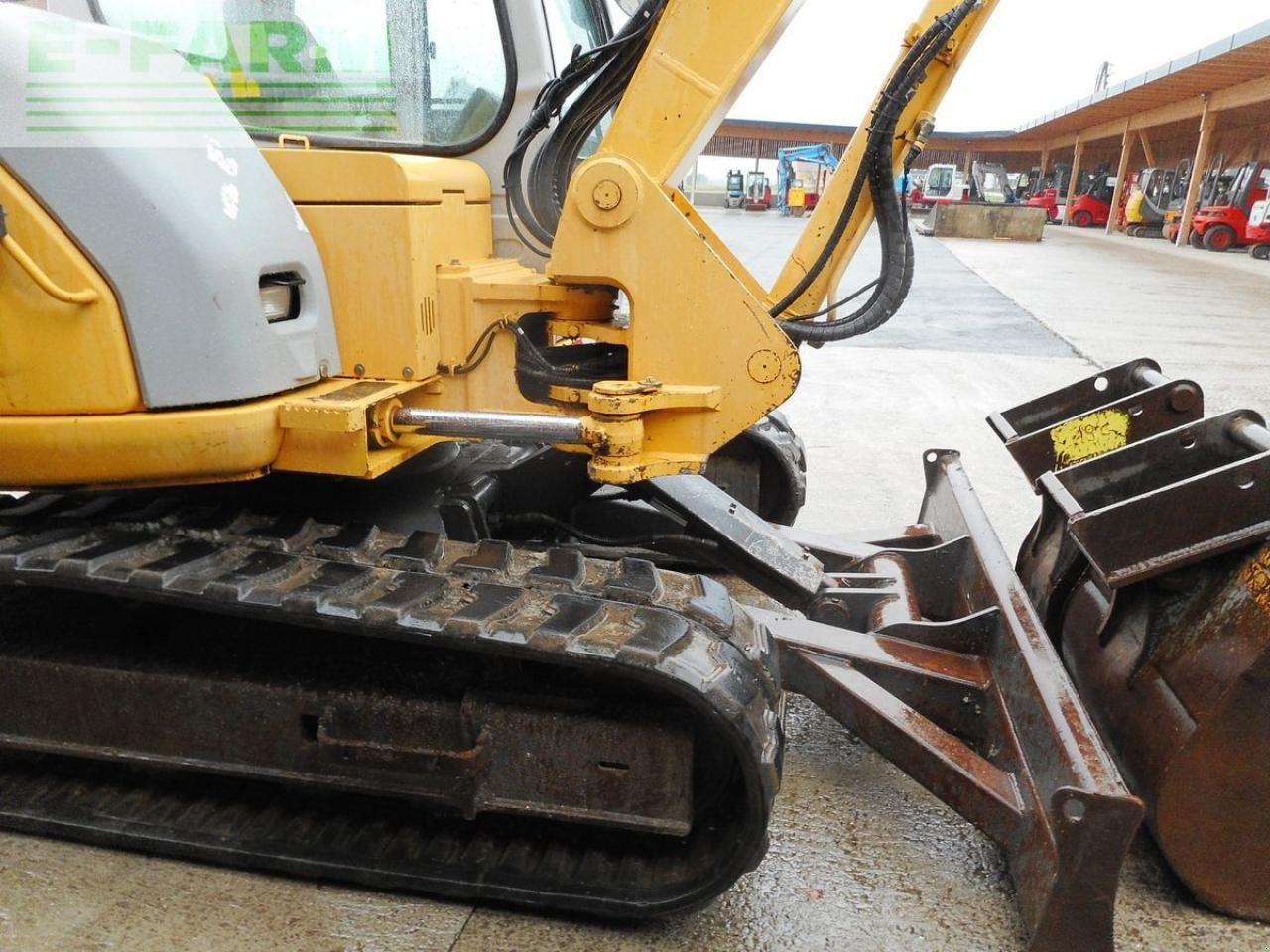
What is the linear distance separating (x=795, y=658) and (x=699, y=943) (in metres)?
0.64

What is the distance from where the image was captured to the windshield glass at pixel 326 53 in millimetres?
2213

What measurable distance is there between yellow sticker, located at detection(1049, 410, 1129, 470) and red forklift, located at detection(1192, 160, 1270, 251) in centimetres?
2157

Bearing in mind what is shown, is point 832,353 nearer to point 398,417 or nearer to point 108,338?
point 398,417

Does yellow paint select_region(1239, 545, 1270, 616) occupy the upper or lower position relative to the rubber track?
upper

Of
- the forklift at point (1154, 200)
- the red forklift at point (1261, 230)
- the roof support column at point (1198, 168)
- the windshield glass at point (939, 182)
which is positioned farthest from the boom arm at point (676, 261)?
the windshield glass at point (939, 182)

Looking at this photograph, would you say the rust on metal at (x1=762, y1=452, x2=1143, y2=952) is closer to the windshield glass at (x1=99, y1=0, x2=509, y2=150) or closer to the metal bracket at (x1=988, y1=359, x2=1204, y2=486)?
the metal bracket at (x1=988, y1=359, x2=1204, y2=486)

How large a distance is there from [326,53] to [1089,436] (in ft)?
7.28

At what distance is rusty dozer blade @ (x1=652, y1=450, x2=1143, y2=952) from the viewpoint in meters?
1.59

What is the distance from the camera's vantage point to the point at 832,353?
797 cm

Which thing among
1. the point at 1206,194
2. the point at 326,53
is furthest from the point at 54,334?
the point at 1206,194

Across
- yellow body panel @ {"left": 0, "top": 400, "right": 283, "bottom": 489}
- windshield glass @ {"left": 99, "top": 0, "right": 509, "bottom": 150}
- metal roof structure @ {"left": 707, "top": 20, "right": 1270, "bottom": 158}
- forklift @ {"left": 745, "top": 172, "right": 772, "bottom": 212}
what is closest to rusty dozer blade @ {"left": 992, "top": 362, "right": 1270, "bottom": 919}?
yellow body panel @ {"left": 0, "top": 400, "right": 283, "bottom": 489}

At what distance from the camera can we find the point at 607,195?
2090mm

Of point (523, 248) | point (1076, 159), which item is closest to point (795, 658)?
point (523, 248)

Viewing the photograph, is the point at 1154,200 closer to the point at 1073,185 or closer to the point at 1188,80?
the point at 1188,80
